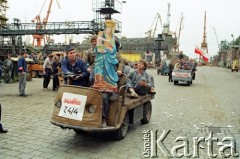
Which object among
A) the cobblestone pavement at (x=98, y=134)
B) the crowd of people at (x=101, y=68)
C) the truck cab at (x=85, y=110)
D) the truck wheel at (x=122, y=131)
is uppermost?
the crowd of people at (x=101, y=68)

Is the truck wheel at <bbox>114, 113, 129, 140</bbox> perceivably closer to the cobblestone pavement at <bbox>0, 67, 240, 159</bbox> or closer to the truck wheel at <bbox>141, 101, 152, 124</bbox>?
the cobblestone pavement at <bbox>0, 67, 240, 159</bbox>

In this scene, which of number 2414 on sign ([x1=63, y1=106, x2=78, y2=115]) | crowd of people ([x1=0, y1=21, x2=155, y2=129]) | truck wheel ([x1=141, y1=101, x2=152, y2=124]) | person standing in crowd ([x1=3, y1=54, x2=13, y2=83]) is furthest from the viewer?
person standing in crowd ([x1=3, y1=54, x2=13, y2=83])

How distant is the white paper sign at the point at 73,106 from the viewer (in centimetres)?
607

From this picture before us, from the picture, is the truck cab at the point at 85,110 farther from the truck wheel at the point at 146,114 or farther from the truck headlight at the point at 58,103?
the truck wheel at the point at 146,114

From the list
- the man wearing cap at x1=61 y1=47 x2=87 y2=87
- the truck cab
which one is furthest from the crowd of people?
the truck cab

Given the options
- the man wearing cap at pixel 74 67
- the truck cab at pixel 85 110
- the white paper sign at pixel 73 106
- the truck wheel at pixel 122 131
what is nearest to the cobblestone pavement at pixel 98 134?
the truck wheel at pixel 122 131

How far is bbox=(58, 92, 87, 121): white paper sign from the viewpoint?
6.07m

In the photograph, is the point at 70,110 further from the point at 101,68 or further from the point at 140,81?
the point at 140,81

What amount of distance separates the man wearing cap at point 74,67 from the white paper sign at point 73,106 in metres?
0.77

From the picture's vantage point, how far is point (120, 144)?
6613mm

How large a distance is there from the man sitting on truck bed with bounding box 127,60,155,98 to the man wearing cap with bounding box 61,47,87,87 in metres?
1.59

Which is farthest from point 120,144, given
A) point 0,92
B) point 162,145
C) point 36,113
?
point 0,92

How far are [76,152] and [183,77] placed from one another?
16504mm

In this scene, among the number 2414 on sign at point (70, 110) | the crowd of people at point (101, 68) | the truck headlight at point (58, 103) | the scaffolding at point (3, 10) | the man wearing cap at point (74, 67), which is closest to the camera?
the number 2414 on sign at point (70, 110)
